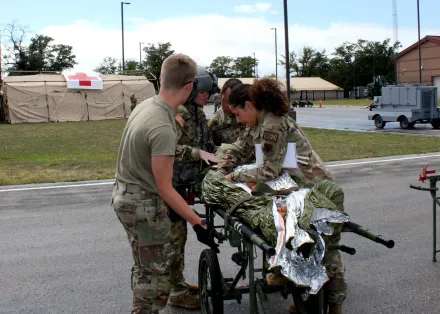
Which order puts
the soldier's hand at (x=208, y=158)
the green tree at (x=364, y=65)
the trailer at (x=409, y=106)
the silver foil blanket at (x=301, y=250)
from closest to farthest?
the silver foil blanket at (x=301, y=250)
the soldier's hand at (x=208, y=158)
the trailer at (x=409, y=106)
the green tree at (x=364, y=65)

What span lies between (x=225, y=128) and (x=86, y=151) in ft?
40.8

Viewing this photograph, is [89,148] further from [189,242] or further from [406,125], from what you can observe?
[406,125]

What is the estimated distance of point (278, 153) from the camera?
404 centimetres

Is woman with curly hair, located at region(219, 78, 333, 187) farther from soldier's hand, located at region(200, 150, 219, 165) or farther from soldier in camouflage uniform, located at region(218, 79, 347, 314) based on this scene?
soldier's hand, located at region(200, 150, 219, 165)

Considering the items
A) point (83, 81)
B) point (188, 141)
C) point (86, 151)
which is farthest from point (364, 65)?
point (188, 141)

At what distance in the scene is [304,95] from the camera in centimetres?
8962

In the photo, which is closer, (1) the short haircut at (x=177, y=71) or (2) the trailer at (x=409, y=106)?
(1) the short haircut at (x=177, y=71)

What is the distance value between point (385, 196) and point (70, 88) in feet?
98.4

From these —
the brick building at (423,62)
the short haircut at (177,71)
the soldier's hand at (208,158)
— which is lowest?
the soldier's hand at (208,158)

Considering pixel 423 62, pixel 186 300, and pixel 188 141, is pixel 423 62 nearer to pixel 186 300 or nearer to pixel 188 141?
pixel 188 141

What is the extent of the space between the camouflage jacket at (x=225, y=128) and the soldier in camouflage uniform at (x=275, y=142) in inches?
37.2

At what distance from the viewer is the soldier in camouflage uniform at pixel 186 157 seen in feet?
15.2

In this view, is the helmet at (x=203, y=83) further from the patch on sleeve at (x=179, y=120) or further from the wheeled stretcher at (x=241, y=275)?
the wheeled stretcher at (x=241, y=275)

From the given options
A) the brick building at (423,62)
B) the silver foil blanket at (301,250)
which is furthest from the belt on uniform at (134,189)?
the brick building at (423,62)
